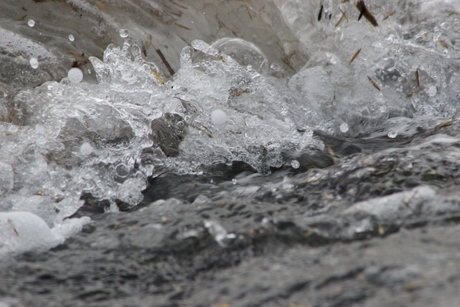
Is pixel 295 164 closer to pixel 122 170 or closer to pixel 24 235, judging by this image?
pixel 122 170

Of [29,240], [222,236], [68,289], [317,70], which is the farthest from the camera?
[317,70]

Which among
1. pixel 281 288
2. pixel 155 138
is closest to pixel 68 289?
pixel 281 288

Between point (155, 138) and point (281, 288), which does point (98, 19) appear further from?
point (281, 288)

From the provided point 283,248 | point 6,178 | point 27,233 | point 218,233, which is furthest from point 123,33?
point 283,248

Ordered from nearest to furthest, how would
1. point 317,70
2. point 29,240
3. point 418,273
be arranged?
1. point 418,273
2. point 29,240
3. point 317,70

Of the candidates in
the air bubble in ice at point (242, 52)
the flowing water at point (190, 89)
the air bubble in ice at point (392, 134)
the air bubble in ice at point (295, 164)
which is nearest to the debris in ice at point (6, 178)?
the flowing water at point (190, 89)

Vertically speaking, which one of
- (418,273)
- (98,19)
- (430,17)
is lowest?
(418,273)

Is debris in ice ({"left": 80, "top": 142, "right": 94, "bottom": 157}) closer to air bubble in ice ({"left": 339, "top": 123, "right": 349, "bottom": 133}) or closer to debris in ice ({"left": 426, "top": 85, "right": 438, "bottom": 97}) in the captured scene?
air bubble in ice ({"left": 339, "top": 123, "right": 349, "bottom": 133})

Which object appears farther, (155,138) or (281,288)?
(155,138)
